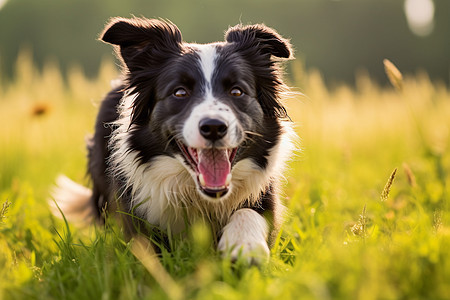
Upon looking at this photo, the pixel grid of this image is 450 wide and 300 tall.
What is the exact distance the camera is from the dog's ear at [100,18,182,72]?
3488mm

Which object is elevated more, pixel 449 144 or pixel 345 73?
pixel 449 144

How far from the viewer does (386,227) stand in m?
3.30

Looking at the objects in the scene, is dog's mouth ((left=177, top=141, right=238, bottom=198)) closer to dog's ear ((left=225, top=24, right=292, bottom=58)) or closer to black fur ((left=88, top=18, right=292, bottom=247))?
black fur ((left=88, top=18, right=292, bottom=247))

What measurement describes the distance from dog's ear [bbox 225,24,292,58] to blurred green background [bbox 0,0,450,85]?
16867mm

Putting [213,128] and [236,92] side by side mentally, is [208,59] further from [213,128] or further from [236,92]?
[213,128]

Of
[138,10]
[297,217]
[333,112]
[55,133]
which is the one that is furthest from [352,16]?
[297,217]

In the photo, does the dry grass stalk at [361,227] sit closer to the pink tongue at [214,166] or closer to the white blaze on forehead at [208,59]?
the pink tongue at [214,166]

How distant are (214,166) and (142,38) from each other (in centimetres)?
119

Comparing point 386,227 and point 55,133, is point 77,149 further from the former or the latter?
point 386,227

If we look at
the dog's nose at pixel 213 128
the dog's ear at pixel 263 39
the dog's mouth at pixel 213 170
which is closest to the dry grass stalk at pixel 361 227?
the dog's mouth at pixel 213 170

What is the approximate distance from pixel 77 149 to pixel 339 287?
289 inches

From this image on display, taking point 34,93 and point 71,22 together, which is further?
point 71,22

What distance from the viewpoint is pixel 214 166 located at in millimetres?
3080

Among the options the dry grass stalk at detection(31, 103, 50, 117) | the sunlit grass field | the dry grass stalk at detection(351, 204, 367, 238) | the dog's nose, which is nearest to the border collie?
→ the dog's nose
